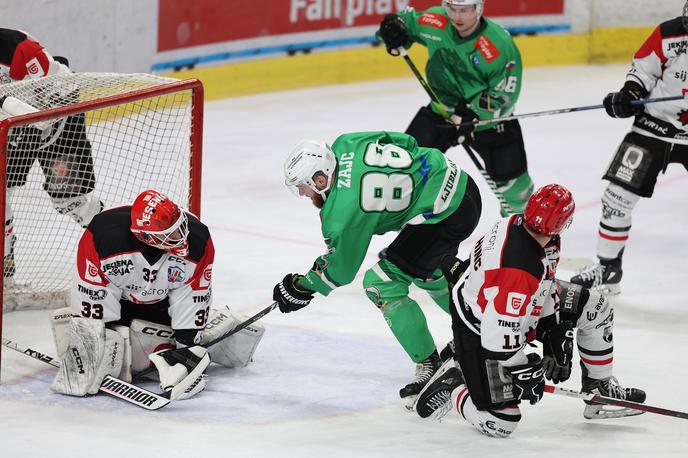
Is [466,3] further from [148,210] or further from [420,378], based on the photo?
[148,210]

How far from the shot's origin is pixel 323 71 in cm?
1029

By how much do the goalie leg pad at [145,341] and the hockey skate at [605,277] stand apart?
2.16m

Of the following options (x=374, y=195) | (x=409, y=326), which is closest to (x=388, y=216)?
(x=374, y=195)

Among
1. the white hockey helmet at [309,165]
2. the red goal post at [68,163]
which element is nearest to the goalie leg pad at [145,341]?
the red goal post at [68,163]

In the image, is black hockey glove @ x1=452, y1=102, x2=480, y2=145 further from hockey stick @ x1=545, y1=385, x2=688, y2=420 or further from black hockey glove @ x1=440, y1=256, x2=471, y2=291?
hockey stick @ x1=545, y1=385, x2=688, y2=420

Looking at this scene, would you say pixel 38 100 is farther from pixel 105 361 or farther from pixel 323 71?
pixel 323 71

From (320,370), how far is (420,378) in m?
0.52

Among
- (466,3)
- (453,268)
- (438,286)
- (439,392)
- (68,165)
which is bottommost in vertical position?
(439,392)

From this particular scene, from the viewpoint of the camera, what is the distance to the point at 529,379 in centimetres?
401

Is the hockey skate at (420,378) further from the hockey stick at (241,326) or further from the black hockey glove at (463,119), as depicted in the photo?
the black hockey glove at (463,119)

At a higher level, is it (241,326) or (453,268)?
(453,268)

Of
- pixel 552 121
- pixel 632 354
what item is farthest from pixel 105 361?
pixel 552 121

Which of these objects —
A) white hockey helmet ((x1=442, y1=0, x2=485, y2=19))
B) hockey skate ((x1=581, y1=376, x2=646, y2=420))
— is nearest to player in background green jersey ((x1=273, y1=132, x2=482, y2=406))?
hockey skate ((x1=581, y1=376, x2=646, y2=420))

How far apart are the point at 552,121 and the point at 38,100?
5532 mm
